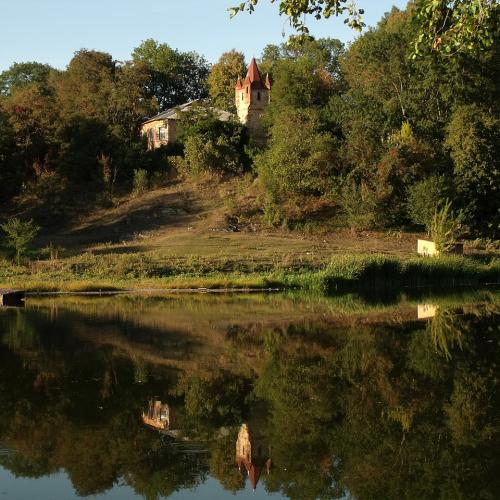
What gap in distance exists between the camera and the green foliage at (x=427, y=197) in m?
43.7

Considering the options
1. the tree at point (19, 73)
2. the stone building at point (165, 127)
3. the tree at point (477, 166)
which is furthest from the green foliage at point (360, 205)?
the tree at point (19, 73)

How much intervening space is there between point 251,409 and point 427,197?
1285 inches

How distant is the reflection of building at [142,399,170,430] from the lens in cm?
1234

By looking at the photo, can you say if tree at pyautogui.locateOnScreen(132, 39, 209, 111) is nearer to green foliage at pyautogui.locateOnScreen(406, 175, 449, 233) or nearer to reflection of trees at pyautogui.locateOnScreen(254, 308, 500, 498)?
green foliage at pyautogui.locateOnScreen(406, 175, 449, 233)

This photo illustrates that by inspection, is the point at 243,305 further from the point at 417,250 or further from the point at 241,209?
the point at 241,209

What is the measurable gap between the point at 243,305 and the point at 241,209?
1965cm

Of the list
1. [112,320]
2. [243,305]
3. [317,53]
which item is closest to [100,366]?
[112,320]

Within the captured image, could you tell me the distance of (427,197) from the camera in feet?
144

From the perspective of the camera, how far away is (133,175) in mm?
54531

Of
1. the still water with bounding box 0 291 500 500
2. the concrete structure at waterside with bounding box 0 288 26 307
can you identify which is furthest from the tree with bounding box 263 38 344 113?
the still water with bounding box 0 291 500 500

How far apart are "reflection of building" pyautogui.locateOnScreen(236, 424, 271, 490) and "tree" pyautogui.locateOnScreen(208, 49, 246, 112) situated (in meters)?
57.5

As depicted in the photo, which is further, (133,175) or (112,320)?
(133,175)

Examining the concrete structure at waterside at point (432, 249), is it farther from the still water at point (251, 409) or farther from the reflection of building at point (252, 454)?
the reflection of building at point (252, 454)

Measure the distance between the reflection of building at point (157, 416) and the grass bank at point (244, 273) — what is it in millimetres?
20348
